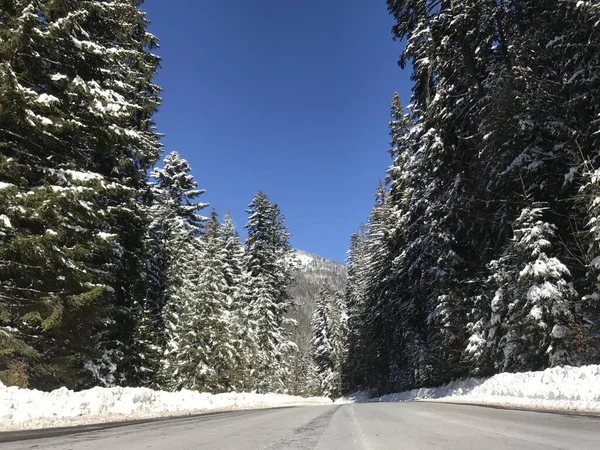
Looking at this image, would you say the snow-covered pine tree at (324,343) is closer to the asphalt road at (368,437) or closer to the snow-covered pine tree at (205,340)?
the snow-covered pine tree at (205,340)

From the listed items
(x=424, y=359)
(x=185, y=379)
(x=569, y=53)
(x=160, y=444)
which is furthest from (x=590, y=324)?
(x=185, y=379)

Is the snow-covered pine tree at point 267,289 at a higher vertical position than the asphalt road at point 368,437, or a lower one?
higher

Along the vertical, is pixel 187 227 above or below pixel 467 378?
above

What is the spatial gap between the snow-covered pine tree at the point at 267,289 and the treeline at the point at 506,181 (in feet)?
50.2

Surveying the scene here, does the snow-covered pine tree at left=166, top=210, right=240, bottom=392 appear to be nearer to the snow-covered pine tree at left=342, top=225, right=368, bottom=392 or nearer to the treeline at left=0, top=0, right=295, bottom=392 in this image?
the treeline at left=0, top=0, right=295, bottom=392

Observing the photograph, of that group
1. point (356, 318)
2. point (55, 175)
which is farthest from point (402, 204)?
point (356, 318)

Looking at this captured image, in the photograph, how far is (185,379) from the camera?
1033 inches

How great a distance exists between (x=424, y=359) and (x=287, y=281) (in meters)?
15.6

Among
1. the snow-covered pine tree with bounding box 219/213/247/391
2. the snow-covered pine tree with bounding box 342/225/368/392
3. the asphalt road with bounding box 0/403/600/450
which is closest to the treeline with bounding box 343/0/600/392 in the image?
the asphalt road with bounding box 0/403/600/450

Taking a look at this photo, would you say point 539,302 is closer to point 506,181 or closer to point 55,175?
point 506,181

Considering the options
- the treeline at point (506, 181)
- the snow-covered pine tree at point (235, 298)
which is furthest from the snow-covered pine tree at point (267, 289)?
the treeline at point (506, 181)

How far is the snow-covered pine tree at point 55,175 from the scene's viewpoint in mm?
9836

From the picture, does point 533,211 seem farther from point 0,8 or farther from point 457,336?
point 0,8

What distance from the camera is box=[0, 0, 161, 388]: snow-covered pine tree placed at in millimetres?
9836
